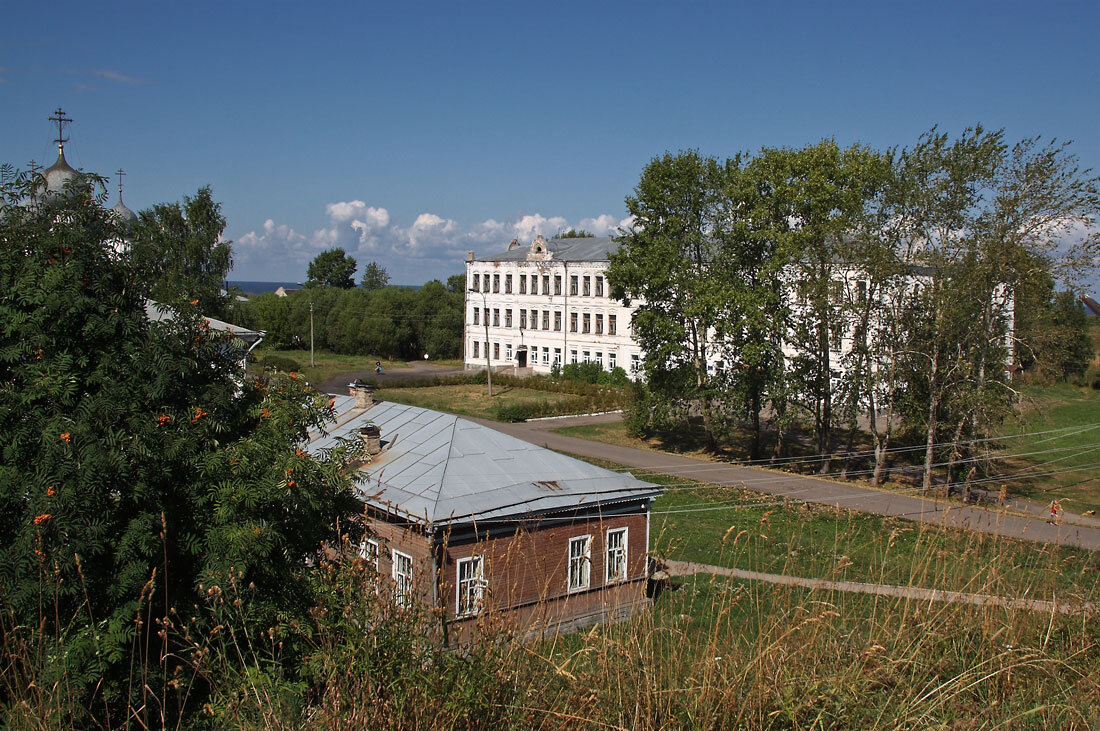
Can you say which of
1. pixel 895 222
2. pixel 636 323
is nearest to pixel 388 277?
pixel 636 323

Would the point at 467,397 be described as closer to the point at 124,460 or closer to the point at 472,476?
the point at 472,476

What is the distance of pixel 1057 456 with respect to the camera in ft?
97.6

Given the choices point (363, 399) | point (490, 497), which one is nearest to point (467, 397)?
point (363, 399)

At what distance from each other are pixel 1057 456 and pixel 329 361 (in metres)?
46.2

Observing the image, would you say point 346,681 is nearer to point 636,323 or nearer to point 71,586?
point 71,586

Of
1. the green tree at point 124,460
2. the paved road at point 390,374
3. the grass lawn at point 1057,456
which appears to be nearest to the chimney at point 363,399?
the green tree at point 124,460

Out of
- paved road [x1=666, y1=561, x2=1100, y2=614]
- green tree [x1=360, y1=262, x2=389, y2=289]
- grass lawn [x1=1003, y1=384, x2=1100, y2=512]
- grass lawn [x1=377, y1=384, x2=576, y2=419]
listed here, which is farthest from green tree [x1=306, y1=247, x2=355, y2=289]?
paved road [x1=666, y1=561, x2=1100, y2=614]

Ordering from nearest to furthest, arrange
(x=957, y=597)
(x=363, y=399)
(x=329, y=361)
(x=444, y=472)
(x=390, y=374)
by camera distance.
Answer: (x=957, y=597), (x=444, y=472), (x=363, y=399), (x=390, y=374), (x=329, y=361)

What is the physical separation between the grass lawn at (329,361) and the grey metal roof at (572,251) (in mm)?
12165

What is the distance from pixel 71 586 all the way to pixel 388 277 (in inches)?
3907

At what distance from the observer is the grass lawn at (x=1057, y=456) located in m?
22.2

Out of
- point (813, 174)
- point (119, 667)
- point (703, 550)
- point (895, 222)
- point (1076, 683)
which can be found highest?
point (813, 174)

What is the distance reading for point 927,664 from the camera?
3.21m

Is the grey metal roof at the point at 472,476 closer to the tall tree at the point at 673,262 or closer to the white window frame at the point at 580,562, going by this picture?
the white window frame at the point at 580,562
